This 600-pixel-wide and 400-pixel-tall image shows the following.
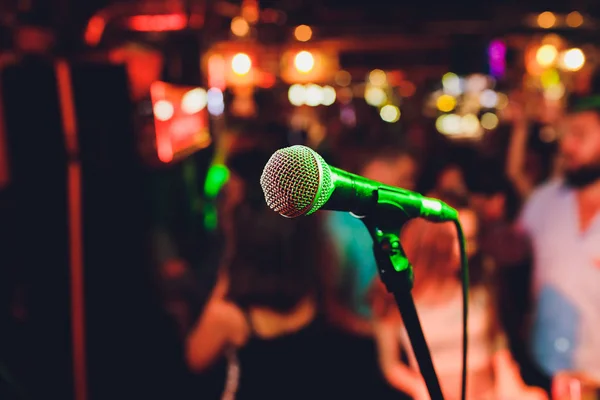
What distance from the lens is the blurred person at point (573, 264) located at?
2.51 m

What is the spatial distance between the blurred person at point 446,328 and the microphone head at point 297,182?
1.60m

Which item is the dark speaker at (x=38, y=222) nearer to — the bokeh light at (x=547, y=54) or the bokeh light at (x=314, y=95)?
the bokeh light at (x=547, y=54)

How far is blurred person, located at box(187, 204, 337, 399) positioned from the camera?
2.54 meters

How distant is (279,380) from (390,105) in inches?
944

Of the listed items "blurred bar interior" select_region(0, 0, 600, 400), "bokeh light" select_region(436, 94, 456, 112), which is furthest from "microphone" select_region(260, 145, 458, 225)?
"bokeh light" select_region(436, 94, 456, 112)

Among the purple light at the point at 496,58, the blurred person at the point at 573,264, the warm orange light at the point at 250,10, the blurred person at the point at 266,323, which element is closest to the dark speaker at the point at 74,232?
the blurred person at the point at 266,323

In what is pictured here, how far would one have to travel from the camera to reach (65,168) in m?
2.32

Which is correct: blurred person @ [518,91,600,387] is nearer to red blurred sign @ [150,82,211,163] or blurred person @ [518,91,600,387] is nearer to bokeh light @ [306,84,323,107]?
red blurred sign @ [150,82,211,163]

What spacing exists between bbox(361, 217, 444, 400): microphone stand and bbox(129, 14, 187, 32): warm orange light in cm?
351

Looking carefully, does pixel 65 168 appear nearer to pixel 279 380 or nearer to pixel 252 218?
pixel 252 218

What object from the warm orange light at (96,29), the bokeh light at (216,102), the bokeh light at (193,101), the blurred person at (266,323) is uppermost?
the warm orange light at (96,29)

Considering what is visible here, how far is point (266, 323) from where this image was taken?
8.50 feet

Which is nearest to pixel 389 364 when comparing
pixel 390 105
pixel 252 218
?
pixel 252 218

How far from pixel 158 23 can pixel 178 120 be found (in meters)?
1.29
